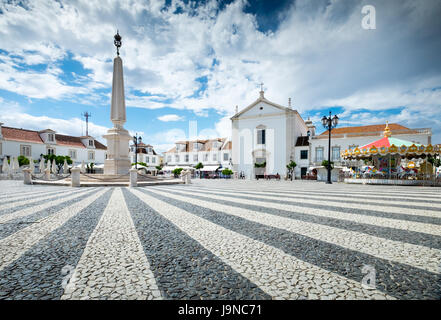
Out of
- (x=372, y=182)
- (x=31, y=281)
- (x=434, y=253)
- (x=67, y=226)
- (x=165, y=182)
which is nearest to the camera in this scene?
(x=31, y=281)

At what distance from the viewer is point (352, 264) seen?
6.94ft

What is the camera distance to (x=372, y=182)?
16.8 m

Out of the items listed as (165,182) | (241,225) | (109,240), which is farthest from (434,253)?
(165,182)

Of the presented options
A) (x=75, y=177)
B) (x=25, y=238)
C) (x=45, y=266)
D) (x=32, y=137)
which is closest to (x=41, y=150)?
(x=32, y=137)

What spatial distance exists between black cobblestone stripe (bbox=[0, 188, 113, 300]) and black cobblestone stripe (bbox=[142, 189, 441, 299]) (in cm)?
216

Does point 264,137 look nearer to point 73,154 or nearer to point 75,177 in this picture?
point 75,177

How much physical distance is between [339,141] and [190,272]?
33.4 m

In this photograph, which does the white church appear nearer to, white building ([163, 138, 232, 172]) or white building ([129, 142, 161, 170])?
white building ([163, 138, 232, 172])

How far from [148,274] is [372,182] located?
1933cm

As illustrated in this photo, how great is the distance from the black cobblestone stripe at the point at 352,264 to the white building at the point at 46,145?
41.1 metres

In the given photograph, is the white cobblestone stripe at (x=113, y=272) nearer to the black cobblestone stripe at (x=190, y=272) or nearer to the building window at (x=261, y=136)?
the black cobblestone stripe at (x=190, y=272)

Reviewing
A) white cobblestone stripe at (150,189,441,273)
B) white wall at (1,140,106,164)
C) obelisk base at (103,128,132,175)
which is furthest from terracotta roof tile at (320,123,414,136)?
white wall at (1,140,106,164)

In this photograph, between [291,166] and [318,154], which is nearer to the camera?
[318,154]
